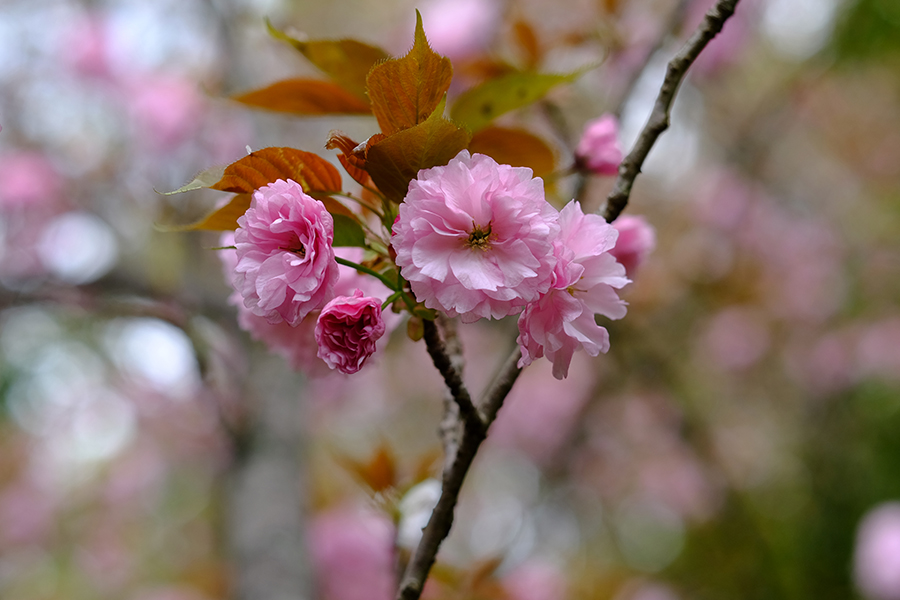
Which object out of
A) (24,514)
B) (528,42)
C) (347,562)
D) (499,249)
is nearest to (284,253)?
(499,249)

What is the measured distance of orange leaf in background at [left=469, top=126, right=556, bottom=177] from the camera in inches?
20.3

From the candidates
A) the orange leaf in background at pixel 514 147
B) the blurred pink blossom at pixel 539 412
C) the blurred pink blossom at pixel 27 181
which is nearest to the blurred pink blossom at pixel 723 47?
the orange leaf in background at pixel 514 147

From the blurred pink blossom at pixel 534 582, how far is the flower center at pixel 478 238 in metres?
0.98

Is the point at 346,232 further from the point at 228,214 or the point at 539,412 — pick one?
the point at 539,412

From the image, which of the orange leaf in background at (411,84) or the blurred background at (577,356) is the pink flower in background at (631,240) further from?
the blurred background at (577,356)

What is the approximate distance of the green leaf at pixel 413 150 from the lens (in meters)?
0.35

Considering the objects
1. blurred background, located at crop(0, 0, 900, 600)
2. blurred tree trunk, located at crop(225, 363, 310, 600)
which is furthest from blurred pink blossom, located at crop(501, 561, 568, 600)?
blurred tree trunk, located at crop(225, 363, 310, 600)

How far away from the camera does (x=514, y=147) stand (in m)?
0.52

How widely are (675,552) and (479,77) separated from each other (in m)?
2.16

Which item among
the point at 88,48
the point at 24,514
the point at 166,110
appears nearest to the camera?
the point at 166,110

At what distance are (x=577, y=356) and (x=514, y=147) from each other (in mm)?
2028

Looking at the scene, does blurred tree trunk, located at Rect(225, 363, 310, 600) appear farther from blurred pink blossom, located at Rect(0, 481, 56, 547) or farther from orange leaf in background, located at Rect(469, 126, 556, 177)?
blurred pink blossom, located at Rect(0, 481, 56, 547)

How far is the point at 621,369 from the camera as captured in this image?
191 centimetres

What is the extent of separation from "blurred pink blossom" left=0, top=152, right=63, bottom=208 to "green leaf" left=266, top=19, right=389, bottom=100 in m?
1.87
